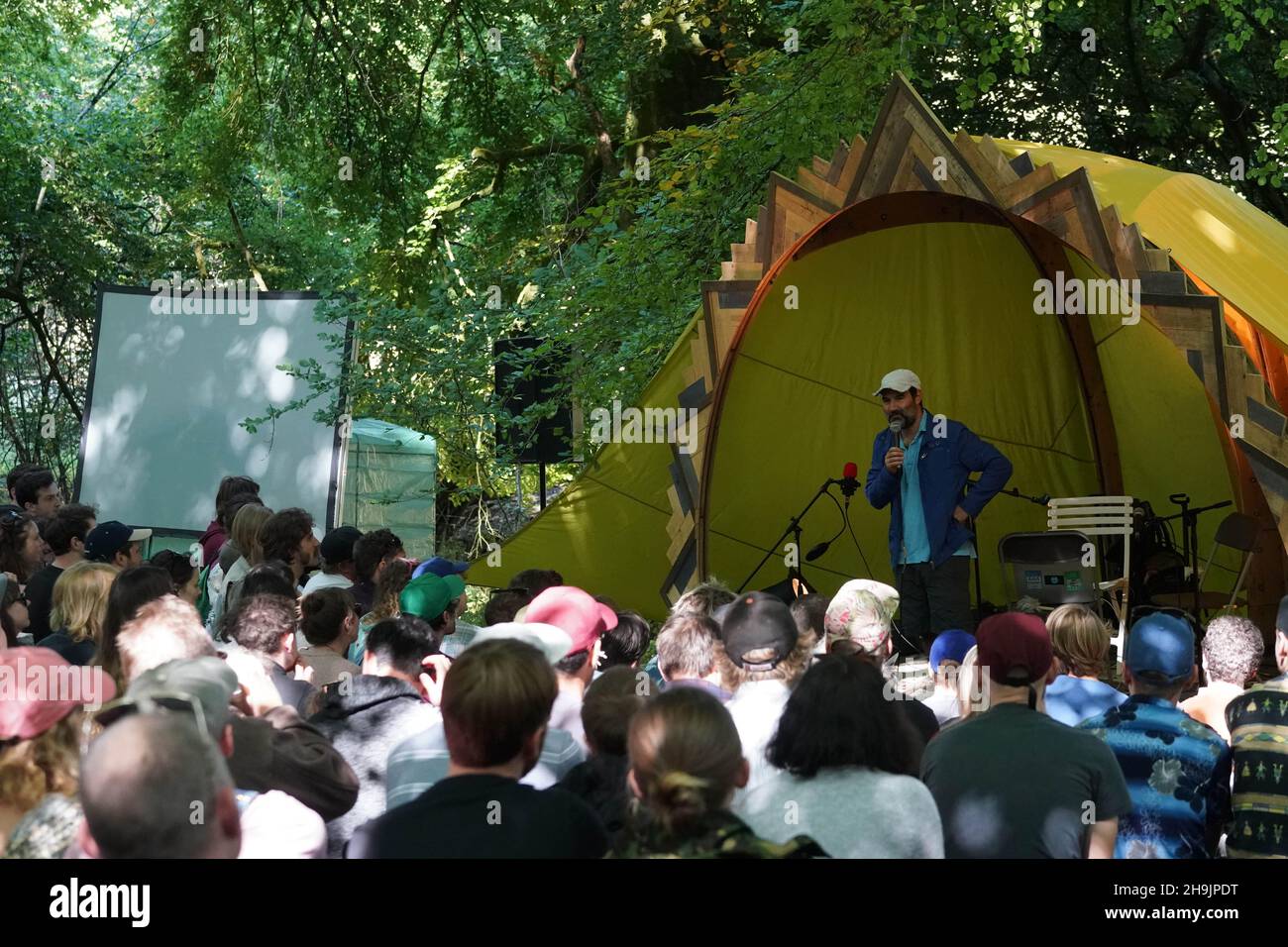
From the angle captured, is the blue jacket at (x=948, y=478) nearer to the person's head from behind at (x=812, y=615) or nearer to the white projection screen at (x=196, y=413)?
the person's head from behind at (x=812, y=615)

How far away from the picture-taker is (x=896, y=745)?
315 centimetres

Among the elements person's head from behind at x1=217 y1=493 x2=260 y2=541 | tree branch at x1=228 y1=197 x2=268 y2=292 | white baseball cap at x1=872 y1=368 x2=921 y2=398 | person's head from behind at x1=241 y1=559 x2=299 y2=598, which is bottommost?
person's head from behind at x1=241 y1=559 x2=299 y2=598

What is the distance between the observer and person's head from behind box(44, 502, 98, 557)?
23.0 feet

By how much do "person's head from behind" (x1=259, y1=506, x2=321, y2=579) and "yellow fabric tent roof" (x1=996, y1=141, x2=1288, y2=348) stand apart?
4169mm

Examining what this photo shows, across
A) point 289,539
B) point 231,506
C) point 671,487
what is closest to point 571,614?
point 289,539

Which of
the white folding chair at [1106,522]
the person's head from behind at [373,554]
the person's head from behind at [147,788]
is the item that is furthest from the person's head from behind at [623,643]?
the white folding chair at [1106,522]

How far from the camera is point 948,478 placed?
7957 millimetres

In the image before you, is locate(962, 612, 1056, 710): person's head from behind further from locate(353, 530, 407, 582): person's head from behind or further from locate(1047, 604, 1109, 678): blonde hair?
→ locate(353, 530, 407, 582): person's head from behind

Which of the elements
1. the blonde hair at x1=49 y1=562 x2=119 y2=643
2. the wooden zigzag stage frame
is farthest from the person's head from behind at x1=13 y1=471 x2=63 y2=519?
the wooden zigzag stage frame

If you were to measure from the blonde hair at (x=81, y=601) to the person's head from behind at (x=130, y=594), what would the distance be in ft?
1.61

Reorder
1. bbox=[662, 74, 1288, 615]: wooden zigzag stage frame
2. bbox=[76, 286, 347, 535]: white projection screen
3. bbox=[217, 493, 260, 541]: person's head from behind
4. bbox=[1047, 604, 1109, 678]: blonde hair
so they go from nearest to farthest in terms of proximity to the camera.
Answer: bbox=[1047, 604, 1109, 678]: blonde hair, bbox=[662, 74, 1288, 615]: wooden zigzag stage frame, bbox=[217, 493, 260, 541]: person's head from behind, bbox=[76, 286, 347, 535]: white projection screen

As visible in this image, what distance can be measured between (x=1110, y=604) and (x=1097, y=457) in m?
1.69

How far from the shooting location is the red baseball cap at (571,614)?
4.48 meters
